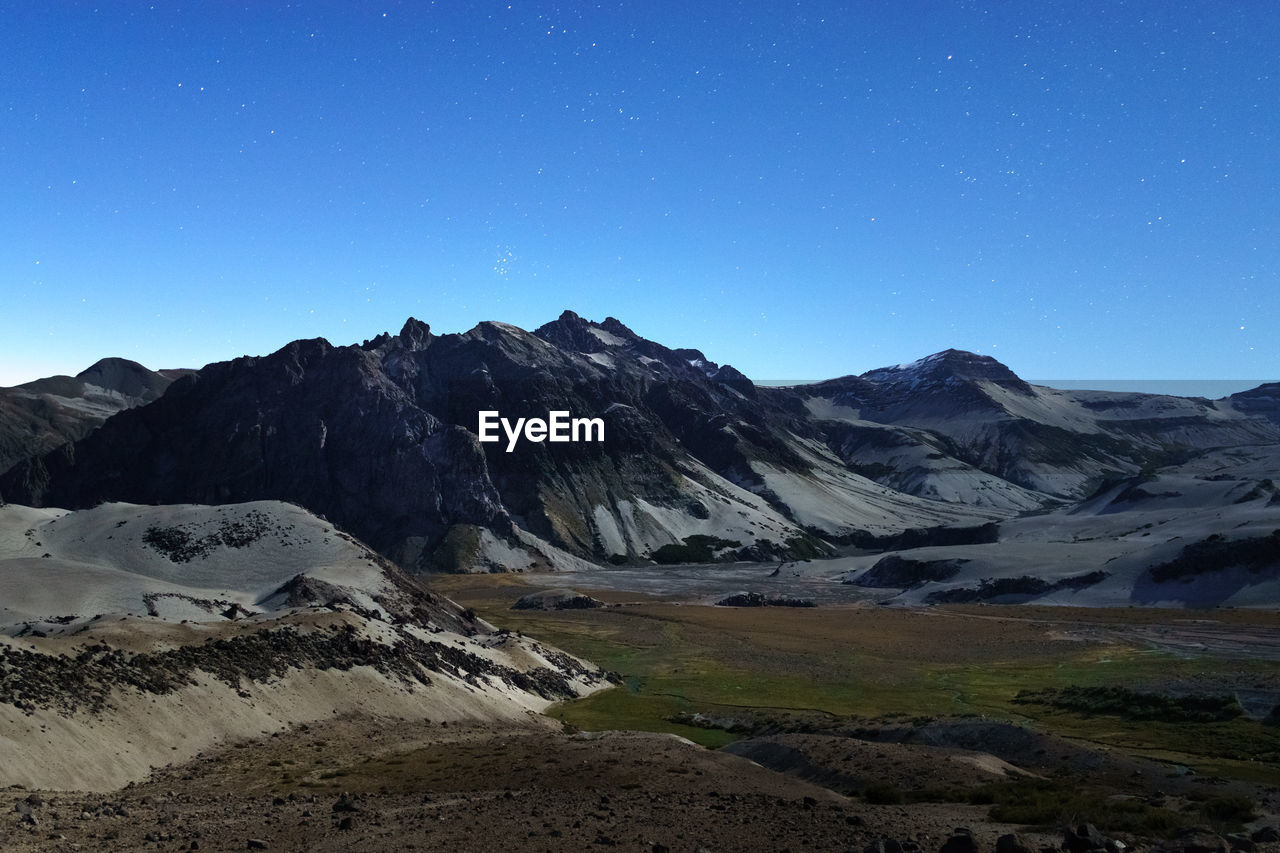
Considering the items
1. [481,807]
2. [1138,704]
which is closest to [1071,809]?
[481,807]

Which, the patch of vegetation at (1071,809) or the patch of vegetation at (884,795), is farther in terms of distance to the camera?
the patch of vegetation at (884,795)

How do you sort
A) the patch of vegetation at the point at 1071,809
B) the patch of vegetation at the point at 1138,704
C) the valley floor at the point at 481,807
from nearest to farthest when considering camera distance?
the valley floor at the point at 481,807 → the patch of vegetation at the point at 1071,809 → the patch of vegetation at the point at 1138,704

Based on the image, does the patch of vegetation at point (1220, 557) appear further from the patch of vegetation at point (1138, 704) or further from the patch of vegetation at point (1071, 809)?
the patch of vegetation at point (1071, 809)

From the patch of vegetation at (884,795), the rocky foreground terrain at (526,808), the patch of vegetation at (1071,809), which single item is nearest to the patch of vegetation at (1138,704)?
the rocky foreground terrain at (526,808)

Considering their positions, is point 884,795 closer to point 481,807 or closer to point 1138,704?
point 481,807

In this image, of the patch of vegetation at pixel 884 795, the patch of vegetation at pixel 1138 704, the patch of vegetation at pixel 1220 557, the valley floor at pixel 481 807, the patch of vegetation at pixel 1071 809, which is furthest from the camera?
the patch of vegetation at pixel 1220 557

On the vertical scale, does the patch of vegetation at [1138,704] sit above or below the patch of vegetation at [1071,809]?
below

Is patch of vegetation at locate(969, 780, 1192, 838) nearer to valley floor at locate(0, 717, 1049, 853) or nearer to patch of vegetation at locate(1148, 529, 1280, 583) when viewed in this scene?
valley floor at locate(0, 717, 1049, 853)

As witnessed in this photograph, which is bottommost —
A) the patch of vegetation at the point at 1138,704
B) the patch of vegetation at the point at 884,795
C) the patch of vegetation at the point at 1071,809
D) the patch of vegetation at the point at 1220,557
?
the patch of vegetation at the point at 1138,704
